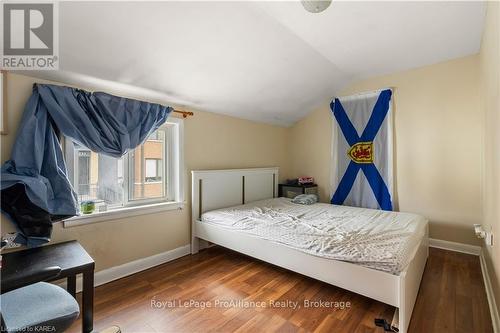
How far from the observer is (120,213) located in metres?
2.38

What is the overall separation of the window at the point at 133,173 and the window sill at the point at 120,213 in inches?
3.4

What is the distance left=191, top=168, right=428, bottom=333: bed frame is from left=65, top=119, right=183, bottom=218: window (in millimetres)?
342

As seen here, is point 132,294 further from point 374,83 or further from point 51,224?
point 374,83

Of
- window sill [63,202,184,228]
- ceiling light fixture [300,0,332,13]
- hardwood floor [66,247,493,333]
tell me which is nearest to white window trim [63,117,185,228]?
window sill [63,202,184,228]

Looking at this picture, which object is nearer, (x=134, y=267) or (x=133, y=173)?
(x=134, y=267)

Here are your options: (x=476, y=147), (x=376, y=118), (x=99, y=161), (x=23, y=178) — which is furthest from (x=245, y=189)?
(x=476, y=147)

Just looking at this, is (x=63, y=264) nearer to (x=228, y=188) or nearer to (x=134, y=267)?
(x=134, y=267)

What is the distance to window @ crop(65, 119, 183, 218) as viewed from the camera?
2.27 m

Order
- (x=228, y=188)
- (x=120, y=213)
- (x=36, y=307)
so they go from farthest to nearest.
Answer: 1. (x=228, y=188)
2. (x=120, y=213)
3. (x=36, y=307)

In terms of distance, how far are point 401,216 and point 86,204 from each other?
3.38 meters

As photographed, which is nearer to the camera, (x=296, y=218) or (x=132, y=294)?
(x=132, y=294)

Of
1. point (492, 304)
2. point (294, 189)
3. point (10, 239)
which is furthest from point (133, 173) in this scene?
point (492, 304)

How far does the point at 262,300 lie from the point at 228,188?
65.5 inches

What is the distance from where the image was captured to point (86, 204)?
2.22 m
